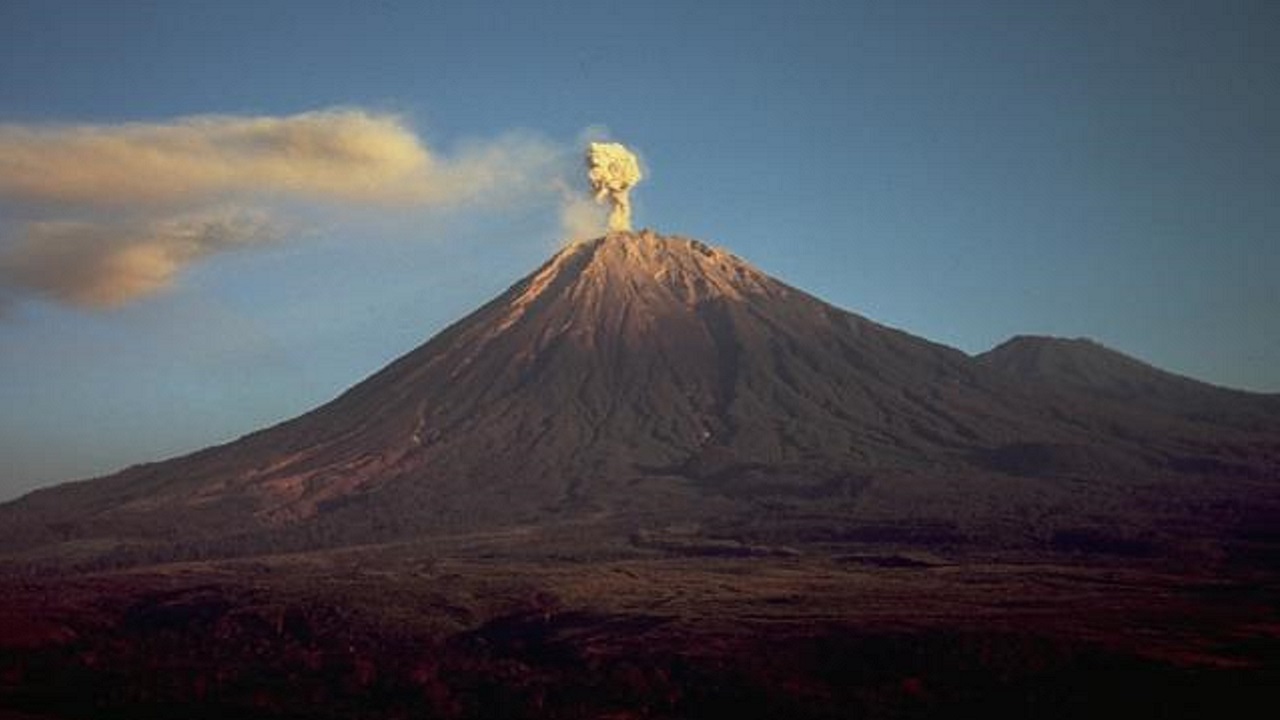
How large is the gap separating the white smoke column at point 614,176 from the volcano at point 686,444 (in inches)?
228

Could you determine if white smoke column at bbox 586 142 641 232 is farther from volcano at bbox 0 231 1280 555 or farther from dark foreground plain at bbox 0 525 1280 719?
dark foreground plain at bbox 0 525 1280 719

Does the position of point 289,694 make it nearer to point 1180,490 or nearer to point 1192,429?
point 1180,490

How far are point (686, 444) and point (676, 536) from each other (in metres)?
30.7

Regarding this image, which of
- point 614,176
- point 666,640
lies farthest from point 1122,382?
point 666,640

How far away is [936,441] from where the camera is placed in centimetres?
11938

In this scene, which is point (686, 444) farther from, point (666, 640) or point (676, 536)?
point (666, 640)

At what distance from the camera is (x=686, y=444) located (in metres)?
121

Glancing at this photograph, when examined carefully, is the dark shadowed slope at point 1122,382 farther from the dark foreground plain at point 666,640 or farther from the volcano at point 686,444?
the dark foreground plain at point 666,640

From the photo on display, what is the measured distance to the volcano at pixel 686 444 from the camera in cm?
9662

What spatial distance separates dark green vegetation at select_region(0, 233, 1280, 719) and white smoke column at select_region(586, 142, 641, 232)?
5839 millimetres

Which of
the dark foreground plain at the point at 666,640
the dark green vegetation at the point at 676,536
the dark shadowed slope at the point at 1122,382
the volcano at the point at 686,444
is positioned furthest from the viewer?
the dark shadowed slope at the point at 1122,382

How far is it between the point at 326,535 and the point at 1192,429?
81.9 meters

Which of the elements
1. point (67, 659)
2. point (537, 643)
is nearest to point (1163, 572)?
point (537, 643)

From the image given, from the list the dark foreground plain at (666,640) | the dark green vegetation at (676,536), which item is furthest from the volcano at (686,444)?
the dark foreground plain at (666,640)
